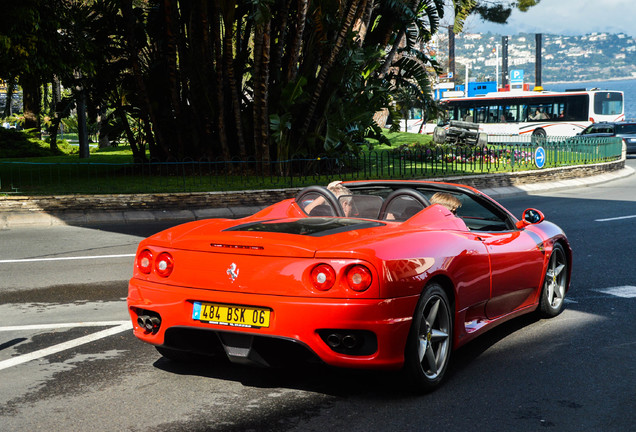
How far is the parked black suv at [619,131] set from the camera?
40.3 meters

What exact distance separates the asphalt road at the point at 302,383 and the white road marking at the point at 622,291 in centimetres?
5

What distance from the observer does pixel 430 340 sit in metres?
4.83

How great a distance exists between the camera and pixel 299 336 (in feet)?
14.4

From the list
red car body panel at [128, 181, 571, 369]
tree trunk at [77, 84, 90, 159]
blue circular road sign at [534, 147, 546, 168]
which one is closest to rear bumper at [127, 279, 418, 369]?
red car body panel at [128, 181, 571, 369]

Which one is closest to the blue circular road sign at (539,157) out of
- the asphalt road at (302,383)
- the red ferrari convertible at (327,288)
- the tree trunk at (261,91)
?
the tree trunk at (261,91)

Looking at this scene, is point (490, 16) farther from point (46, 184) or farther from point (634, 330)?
point (634, 330)

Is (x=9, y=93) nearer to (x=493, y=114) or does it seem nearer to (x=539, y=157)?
(x=539, y=157)

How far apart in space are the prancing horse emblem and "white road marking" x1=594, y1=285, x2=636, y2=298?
4601mm

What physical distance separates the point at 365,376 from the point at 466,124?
2977 centimetres

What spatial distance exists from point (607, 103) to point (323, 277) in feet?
150

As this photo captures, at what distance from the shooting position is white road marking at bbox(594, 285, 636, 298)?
768cm

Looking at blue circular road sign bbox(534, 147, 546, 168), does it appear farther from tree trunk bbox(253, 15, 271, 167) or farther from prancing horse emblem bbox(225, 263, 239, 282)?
prancing horse emblem bbox(225, 263, 239, 282)

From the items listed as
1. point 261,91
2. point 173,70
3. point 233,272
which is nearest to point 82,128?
point 173,70

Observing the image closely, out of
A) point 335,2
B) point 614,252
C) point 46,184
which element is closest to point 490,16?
point 335,2
